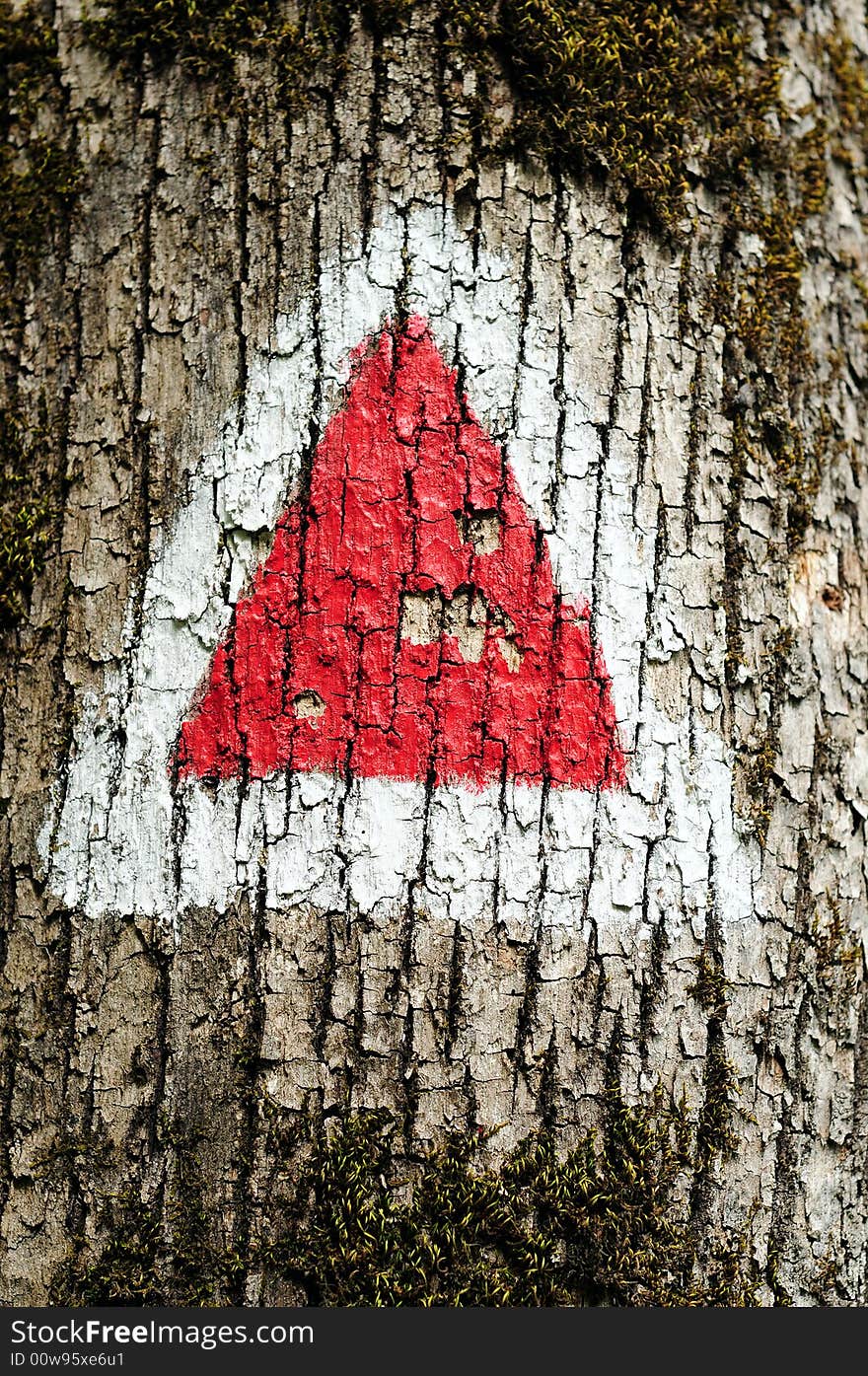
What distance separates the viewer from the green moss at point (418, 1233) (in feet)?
4.83

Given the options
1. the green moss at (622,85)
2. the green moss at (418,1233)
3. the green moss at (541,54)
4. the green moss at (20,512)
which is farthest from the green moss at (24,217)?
the green moss at (418,1233)

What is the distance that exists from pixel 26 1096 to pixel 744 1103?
1116mm

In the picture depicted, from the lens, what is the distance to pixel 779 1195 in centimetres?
165

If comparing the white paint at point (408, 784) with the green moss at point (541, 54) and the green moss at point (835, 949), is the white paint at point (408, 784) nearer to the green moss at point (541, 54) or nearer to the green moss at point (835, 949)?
the green moss at point (835, 949)

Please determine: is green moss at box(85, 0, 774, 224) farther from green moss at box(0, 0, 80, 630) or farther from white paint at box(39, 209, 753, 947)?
white paint at box(39, 209, 753, 947)

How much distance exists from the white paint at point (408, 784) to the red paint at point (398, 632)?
0.03 m

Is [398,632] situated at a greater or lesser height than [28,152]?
lesser

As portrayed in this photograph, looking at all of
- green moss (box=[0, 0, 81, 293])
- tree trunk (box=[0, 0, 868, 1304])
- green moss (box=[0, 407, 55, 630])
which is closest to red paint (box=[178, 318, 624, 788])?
tree trunk (box=[0, 0, 868, 1304])

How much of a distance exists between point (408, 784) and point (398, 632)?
0.76 ft

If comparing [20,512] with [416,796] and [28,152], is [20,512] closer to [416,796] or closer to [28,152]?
[28,152]

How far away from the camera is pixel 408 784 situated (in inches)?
61.1

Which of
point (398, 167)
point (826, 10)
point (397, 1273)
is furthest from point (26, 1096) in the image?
point (826, 10)

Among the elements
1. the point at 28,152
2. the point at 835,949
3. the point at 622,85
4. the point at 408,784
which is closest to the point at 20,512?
the point at 28,152

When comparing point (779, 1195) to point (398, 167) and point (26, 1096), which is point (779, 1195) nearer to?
point (26, 1096)
